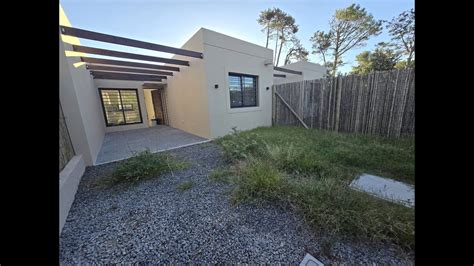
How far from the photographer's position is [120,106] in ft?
27.3

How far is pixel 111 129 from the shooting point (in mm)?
8047

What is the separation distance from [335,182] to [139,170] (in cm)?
313

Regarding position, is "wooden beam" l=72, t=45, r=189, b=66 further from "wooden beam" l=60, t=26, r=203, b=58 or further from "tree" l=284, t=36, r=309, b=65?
"tree" l=284, t=36, r=309, b=65

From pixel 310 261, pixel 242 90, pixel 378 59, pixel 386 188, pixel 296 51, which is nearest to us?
pixel 310 261

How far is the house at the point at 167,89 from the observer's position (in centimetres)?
332

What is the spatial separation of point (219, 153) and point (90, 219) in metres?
2.52

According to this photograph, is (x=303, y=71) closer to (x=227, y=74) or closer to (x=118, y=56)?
(x=227, y=74)

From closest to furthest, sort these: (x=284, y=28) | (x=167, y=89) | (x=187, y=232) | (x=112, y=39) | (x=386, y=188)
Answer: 1. (x=187, y=232)
2. (x=386, y=188)
3. (x=112, y=39)
4. (x=167, y=89)
5. (x=284, y=28)

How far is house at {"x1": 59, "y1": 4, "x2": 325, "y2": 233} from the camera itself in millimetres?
3320

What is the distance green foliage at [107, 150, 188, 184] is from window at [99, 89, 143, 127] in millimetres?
6644

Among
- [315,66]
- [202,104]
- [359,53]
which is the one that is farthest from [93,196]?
[359,53]

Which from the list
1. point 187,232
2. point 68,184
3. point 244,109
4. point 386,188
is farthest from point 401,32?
point 68,184

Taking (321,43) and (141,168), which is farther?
(321,43)
